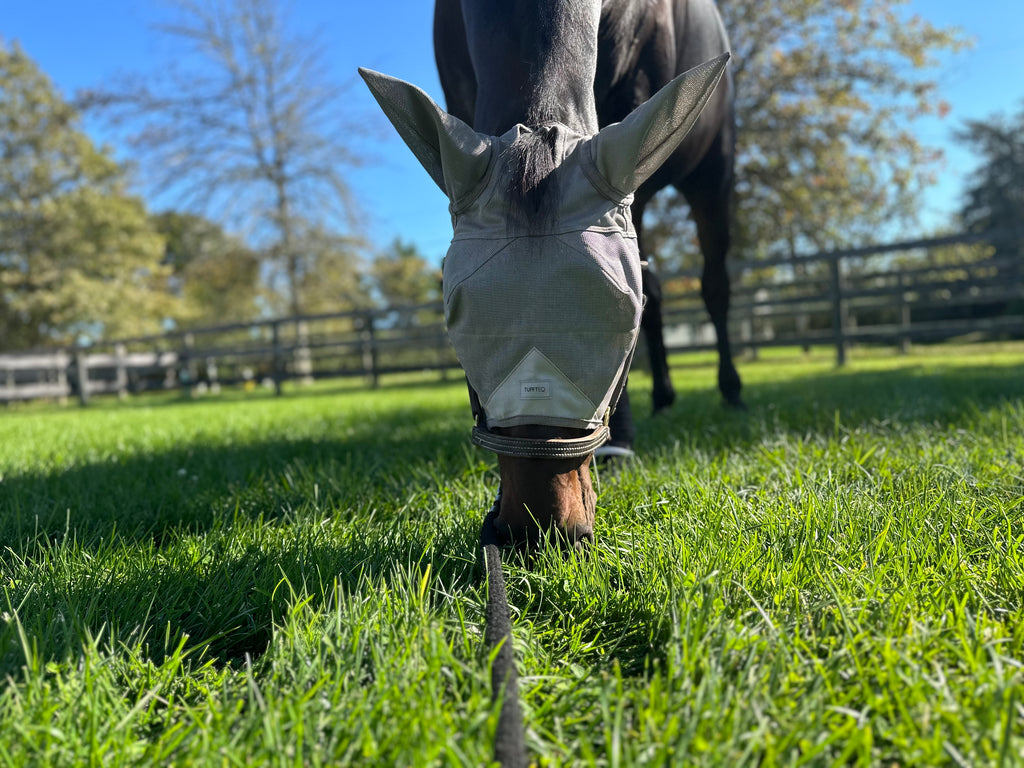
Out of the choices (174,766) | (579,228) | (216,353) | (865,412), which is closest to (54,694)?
(174,766)

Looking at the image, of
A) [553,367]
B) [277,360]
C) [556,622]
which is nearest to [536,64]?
[553,367]

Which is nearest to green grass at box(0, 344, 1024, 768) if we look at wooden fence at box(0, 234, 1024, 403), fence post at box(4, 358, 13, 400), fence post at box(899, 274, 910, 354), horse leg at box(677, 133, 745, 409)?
horse leg at box(677, 133, 745, 409)

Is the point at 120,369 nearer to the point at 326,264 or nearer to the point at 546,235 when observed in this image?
the point at 326,264

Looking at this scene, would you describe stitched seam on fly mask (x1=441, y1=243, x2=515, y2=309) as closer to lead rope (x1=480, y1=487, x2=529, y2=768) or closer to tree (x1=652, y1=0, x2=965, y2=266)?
lead rope (x1=480, y1=487, x2=529, y2=768)

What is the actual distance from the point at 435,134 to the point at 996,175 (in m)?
38.8

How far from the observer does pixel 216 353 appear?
1235 centimetres

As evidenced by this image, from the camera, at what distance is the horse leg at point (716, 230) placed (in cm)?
A: 352

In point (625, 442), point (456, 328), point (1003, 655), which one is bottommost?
point (1003, 655)

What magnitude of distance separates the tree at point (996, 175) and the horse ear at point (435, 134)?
35657mm

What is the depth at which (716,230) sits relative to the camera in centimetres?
375

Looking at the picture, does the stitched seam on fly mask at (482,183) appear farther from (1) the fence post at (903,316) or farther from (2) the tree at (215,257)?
(2) the tree at (215,257)

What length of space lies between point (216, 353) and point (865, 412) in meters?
11.7

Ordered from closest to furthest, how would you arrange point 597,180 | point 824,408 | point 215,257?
point 597,180 → point 824,408 → point 215,257

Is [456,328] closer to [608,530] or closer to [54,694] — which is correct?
[608,530]
